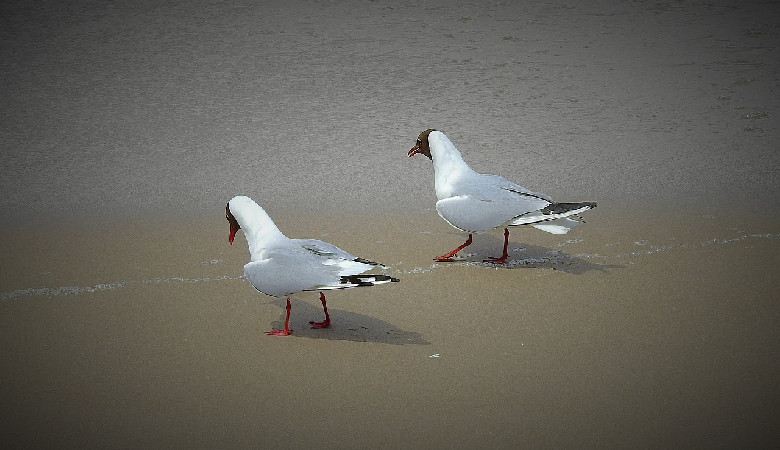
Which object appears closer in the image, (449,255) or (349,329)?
(349,329)

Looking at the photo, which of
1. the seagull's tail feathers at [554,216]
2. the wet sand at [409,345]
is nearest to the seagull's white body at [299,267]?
the wet sand at [409,345]

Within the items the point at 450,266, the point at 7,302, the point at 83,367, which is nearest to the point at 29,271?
the point at 7,302

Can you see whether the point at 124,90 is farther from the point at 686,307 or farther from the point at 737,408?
the point at 737,408

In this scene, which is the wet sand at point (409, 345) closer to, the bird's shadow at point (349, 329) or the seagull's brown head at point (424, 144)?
the bird's shadow at point (349, 329)

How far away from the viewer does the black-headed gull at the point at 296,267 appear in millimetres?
4016

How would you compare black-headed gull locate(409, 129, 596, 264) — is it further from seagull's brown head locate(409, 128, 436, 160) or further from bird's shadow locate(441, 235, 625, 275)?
seagull's brown head locate(409, 128, 436, 160)

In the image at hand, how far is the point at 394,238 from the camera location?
19.5 feet

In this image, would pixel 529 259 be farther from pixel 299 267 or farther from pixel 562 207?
pixel 299 267

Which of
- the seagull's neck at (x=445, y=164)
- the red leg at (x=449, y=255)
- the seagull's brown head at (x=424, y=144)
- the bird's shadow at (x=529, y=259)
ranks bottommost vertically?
the bird's shadow at (x=529, y=259)

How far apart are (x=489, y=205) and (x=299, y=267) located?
5.41ft

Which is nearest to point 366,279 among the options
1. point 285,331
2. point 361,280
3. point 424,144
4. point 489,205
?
point 361,280

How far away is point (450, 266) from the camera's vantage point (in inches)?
214

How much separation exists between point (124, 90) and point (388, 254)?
16.7ft

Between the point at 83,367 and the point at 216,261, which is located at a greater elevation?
the point at 216,261
